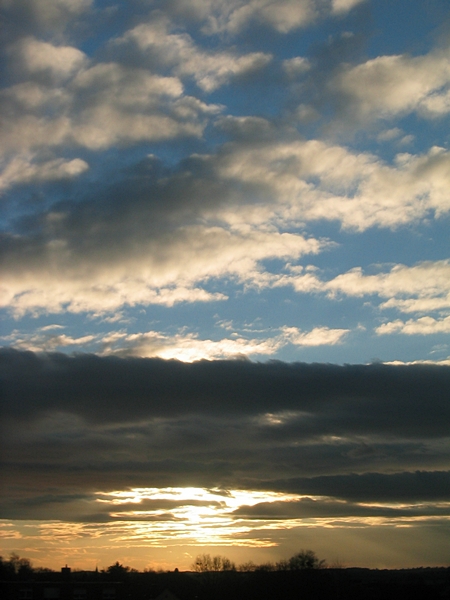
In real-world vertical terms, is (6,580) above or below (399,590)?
above

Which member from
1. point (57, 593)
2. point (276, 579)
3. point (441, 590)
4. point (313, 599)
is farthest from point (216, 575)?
point (57, 593)

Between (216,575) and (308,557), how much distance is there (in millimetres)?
34477

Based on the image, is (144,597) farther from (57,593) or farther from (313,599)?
(313,599)

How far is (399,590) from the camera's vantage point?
421 ft

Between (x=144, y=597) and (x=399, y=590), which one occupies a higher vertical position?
(x=144, y=597)

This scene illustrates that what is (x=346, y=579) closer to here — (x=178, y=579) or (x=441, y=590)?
(x=441, y=590)

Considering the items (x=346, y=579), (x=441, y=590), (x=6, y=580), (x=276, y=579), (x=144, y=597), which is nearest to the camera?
(x=6, y=580)

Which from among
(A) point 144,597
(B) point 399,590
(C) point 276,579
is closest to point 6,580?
(A) point 144,597

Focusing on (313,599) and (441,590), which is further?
(441,590)

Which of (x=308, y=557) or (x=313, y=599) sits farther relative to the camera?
(x=308, y=557)

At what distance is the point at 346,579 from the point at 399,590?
75.2ft

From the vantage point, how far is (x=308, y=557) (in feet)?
529

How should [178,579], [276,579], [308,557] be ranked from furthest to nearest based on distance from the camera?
1. [308,557]
2. [276,579]
3. [178,579]

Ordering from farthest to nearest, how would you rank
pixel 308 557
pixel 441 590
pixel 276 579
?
pixel 308 557
pixel 441 590
pixel 276 579
